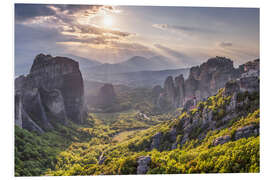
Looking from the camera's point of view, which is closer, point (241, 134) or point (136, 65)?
point (241, 134)

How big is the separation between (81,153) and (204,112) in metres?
6.53

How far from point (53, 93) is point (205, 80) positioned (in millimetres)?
14869

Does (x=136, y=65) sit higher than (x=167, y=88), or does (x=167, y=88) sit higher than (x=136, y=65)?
(x=136, y=65)

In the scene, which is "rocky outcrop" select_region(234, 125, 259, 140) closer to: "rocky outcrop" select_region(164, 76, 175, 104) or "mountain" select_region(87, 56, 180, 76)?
"mountain" select_region(87, 56, 180, 76)

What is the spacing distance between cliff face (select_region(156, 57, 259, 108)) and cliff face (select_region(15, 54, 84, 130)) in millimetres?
8076

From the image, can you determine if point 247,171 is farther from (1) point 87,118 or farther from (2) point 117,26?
(1) point 87,118

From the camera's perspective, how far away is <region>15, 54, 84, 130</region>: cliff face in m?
14.8

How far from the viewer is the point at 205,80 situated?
72.3 ft

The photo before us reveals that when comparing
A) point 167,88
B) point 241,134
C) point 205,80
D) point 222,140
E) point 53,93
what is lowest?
point 222,140
